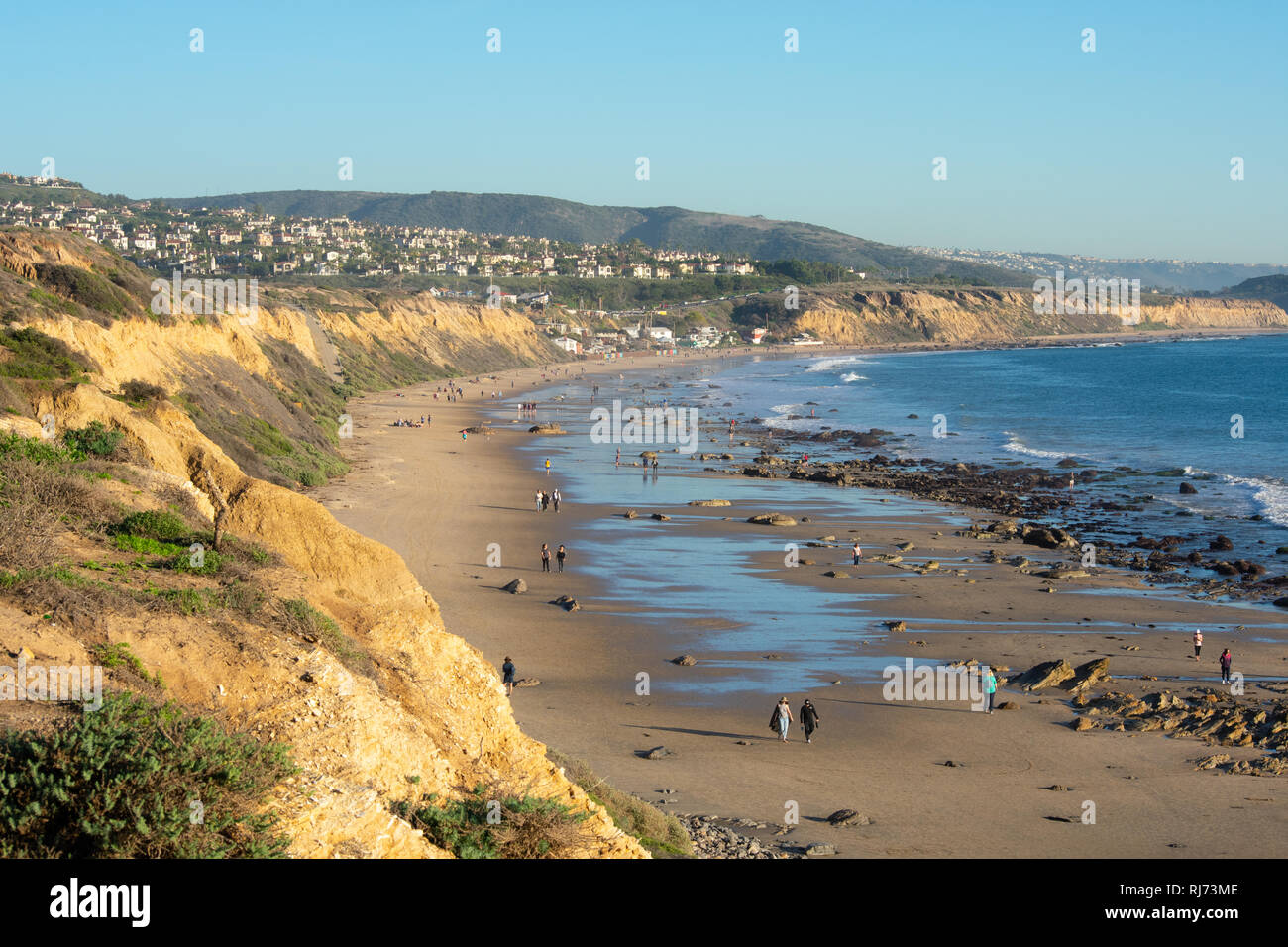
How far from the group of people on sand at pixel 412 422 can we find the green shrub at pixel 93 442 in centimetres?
4300

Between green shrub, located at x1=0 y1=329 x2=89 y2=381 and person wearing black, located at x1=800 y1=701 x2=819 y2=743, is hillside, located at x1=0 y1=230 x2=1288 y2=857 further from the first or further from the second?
person wearing black, located at x1=800 y1=701 x2=819 y2=743

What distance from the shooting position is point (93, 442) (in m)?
16.6

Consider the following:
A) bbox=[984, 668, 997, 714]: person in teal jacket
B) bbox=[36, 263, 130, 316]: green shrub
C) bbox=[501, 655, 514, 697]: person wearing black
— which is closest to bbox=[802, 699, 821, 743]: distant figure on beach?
bbox=[984, 668, 997, 714]: person in teal jacket

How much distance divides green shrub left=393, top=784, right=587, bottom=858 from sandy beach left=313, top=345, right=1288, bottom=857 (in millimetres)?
5840

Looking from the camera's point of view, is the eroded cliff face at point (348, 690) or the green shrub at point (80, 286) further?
the green shrub at point (80, 286)

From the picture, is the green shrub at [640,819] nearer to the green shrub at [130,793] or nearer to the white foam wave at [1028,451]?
the green shrub at [130,793]

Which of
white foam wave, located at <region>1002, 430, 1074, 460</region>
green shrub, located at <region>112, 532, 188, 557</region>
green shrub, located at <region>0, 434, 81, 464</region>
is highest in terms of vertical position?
green shrub, located at <region>0, 434, 81, 464</region>

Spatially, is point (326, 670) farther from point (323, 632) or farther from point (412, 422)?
point (412, 422)

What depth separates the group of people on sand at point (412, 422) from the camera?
60.0 m

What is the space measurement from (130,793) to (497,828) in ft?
8.98

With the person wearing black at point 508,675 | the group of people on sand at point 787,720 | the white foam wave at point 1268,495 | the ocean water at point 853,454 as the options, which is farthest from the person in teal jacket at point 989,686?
the white foam wave at point 1268,495

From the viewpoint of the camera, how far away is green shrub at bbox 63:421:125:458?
53.9ft
